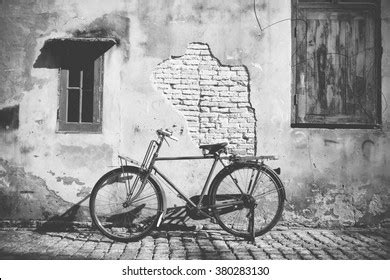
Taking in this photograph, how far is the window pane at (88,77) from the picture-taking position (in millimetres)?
5473

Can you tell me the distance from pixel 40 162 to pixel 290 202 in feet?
11.3

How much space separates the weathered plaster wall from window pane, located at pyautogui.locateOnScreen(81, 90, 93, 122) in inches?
8.8

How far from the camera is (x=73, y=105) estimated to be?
5.49 m

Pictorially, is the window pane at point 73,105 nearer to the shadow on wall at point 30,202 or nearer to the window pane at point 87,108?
the window pane at point 87,108

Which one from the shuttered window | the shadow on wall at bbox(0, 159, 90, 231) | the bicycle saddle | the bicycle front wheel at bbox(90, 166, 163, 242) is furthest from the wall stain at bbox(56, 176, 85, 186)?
the shuttered window

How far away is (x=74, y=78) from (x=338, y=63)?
3.70 meters

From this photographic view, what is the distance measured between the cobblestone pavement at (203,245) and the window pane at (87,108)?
153cm

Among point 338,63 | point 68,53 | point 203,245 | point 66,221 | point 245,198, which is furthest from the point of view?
point 338,63

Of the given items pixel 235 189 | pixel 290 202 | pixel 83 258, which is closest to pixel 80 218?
pixel 83 258

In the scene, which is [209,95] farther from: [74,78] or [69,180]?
[69,180]

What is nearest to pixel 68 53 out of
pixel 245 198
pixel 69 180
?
pixel 69 180

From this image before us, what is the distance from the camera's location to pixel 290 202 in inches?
214

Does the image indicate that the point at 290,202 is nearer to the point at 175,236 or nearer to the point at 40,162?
the point at 175,236

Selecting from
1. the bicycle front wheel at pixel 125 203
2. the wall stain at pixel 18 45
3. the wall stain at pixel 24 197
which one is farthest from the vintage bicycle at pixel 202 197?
the wall stain at pixel 18 45
